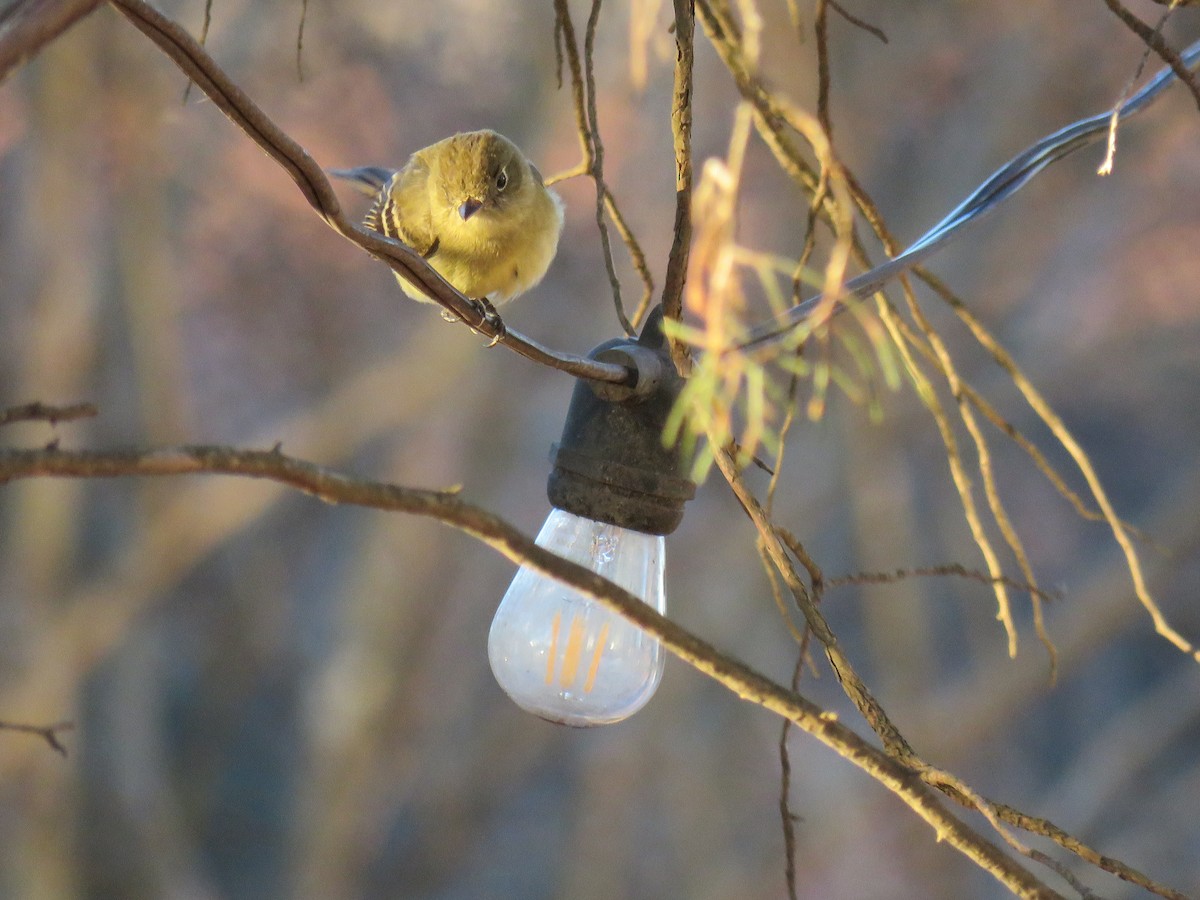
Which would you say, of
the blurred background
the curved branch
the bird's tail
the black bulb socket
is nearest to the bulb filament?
the black bulb socket

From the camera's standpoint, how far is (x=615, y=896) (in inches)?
251

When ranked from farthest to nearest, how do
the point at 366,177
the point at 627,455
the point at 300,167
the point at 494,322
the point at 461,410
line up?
the point at 461,410
the point at 366,177
the point at 494,322
the point at 627,455
the point at 300,167

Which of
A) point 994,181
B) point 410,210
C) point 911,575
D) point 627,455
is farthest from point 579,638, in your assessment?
point 410,210

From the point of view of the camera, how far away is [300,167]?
88cm

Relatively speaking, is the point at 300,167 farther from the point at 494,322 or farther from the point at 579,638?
the point at 494,322

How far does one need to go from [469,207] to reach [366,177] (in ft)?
2.89

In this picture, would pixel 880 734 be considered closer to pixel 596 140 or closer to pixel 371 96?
pixel 596 140

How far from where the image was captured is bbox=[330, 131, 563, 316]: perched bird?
7.64ft

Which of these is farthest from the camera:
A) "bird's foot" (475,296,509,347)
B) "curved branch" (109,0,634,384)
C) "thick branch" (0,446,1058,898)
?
"bird's foot" (475,296,509,347)

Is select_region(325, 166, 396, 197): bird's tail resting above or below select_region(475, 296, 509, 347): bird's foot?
above

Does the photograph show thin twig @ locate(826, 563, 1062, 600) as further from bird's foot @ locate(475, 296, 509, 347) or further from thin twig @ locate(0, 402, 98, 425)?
thin twig @ locate(0, 402, 98, 425)

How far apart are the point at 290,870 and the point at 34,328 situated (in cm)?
267

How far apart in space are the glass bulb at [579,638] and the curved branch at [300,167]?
0.65 feet

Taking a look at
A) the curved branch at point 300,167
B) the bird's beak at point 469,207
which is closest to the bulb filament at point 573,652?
the curved branch at point 300,167
